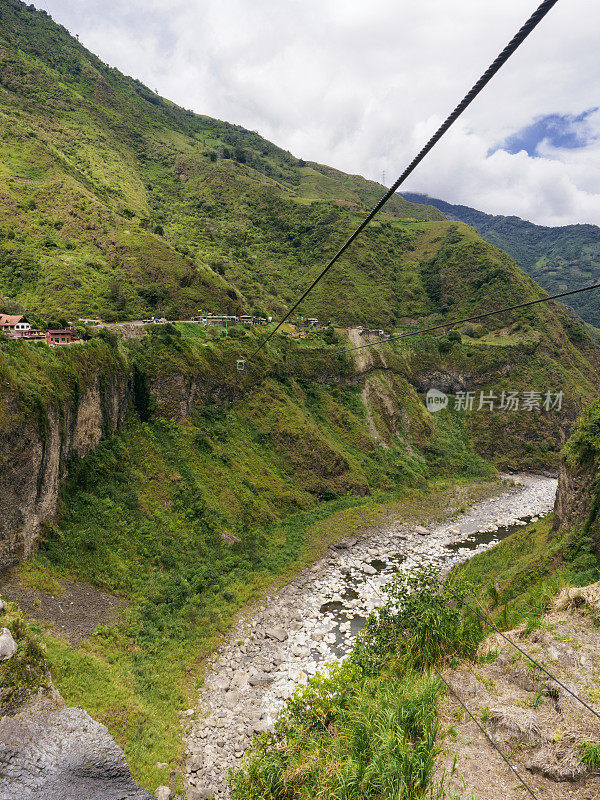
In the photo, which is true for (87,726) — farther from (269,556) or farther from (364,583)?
(364,583)

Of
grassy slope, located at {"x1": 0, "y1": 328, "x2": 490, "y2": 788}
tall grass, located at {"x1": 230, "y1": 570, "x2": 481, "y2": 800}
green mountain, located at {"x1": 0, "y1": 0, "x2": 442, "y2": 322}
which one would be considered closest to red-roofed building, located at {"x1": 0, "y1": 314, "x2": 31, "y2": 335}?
grassy slope, located at {"x1": 0, "y1": 328, "x2": 490, "y2": 788}

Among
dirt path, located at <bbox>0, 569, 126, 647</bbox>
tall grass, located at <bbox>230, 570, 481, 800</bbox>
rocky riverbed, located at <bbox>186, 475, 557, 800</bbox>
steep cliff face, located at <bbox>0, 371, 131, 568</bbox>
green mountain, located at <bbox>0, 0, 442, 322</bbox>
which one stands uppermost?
green mountain, located at <bbox>0, 0, 442, 322</bbox>

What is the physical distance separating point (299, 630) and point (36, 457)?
16382 mm

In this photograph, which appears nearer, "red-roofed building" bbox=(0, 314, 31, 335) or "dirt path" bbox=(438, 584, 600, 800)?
"dirt path" bbox=(438, 584, 600, 800)

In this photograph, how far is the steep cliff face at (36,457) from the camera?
16.5 metres

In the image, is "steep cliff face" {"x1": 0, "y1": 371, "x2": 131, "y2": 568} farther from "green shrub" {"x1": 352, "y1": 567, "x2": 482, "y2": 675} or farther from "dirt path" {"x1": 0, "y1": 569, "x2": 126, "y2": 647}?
Answer: "green shrub" {"x1": 352, "y1": 567, "x2": 482, "y2": 675}

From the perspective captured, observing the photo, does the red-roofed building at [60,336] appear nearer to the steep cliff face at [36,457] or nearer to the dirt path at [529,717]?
the steep cliff face at [36,457]

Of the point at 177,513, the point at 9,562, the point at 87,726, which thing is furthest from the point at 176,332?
the point at 87,726

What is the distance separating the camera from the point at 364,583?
26703 mm

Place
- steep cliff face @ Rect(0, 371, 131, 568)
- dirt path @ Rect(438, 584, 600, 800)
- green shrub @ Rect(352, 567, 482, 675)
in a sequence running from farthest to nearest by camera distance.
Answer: steep cliff face @ Rect(0, 371, 131, 568), green shrub @ Rect(352, 567, 482, 675), dirt path @ Rect(438, 584, 600, 800)

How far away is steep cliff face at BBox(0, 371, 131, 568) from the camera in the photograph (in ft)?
54.2

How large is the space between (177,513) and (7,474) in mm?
11127

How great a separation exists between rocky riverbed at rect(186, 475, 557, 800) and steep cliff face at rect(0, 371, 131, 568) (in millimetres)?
10563

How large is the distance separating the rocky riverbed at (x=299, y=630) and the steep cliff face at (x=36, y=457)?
→ 10.6m
